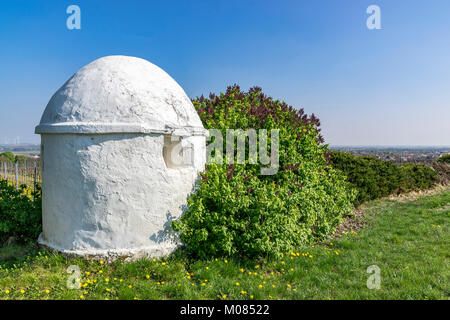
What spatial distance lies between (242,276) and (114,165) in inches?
106

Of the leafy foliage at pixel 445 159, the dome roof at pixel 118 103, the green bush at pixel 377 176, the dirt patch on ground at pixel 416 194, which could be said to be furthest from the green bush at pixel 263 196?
the leafy foliage at pixel 445 159

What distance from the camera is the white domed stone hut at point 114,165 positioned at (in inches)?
184

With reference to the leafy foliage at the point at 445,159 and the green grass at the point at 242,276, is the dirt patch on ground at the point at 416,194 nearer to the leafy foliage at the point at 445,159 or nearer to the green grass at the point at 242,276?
the leafy foliage at the point at 445,159

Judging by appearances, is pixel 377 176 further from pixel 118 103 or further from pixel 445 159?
pixel 118 103

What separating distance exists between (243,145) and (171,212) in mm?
2507

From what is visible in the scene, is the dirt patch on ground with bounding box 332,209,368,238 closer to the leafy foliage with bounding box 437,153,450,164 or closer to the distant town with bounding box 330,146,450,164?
the distant town with bounding box 330,146,450,164

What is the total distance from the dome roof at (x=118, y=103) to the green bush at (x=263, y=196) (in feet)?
4.27

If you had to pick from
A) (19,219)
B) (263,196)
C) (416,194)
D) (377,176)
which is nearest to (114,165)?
(263,196)

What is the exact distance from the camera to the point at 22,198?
651cm

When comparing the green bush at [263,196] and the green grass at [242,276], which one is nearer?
the green grass at [242,276]

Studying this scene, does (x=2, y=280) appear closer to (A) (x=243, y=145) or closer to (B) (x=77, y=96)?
(B) (x=77, y=96)

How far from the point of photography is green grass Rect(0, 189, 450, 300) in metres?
4.10
